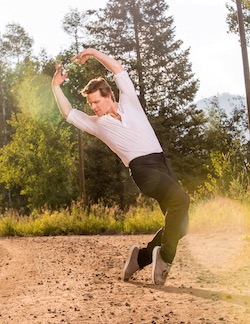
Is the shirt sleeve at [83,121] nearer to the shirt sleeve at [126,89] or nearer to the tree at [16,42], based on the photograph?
the shirt sleeve at [126,89]

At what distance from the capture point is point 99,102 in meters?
5.99

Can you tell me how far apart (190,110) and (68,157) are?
26.5 feet

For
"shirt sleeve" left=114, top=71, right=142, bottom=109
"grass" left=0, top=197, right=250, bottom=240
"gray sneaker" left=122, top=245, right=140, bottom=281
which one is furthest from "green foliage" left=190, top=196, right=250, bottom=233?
"shirt sleeve" left=114, top=71, right=142, bottom=109

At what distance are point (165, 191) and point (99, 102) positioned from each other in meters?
1.01

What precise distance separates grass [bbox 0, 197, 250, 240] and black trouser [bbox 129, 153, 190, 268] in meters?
7.19

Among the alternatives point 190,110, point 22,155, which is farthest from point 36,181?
point 190,110

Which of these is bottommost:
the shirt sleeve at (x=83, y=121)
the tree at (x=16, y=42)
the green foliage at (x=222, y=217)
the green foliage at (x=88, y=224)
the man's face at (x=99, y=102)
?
the green foliage at (x=88, y=224)

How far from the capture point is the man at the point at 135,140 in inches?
234

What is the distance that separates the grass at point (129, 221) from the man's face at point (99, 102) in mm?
7745

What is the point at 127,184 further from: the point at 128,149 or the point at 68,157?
the point at 128,149

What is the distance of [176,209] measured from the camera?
19.9 ft

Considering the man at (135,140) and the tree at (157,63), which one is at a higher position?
the tree at (157,63)

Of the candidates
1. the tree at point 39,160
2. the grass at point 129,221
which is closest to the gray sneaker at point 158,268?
the grass at point 129,221

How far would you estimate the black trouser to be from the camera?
595cm
